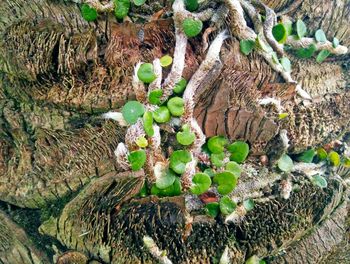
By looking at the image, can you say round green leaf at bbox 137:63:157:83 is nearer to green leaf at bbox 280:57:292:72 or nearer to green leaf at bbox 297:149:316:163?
green leaf at bbox 280:57:292:72

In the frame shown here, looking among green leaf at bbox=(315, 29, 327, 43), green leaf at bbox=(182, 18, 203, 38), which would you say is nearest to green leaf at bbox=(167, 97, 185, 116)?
green leaf at bbox=(182, 18, 203, 38)

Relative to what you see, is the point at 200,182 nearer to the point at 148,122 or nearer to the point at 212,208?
the point at 212,208

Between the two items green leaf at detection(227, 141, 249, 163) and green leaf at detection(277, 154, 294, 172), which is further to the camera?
green leaf at detection(277, 154, 294, 172)

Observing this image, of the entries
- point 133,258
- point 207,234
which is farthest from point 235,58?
point 133,258

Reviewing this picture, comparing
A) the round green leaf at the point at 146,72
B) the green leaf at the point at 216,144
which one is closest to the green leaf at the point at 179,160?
the green leaf at the point at 216,144

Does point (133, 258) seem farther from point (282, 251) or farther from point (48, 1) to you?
point (48, 1)

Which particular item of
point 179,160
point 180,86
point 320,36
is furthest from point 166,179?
point 320,36
